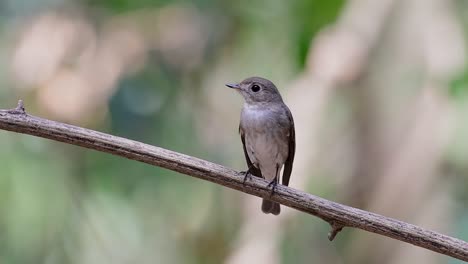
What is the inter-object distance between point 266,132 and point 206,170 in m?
1.51

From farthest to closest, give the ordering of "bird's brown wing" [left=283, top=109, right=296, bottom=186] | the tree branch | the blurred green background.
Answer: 1. "bird's brown wing" [left=283, top=109, right=296, bottom=186]
2. the blurred green background
3. the tree branch

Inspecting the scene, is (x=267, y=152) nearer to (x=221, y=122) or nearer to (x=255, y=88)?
(x=255, y=88)

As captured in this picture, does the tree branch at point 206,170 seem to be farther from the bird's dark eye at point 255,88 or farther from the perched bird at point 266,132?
the bird's dark eye at point 255,88

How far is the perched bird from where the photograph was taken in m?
4.86

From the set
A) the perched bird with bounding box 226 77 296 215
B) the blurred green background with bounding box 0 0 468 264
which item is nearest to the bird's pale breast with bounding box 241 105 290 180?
the perched bird with bounding box 226 77 296 215

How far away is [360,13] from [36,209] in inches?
95.1

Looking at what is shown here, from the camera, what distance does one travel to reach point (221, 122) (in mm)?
6070

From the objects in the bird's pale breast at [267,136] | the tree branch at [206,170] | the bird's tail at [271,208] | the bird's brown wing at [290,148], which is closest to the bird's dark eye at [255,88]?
the bird's pale breast at [267,136]

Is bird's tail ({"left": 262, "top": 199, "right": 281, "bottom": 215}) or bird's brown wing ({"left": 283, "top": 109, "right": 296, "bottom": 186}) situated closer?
bird's tail ({"left": 262, "top": 199, "right": 281, "bottom": 215})

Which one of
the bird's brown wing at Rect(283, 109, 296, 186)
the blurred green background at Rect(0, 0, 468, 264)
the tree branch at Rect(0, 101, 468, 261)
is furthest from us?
the bird's brown wing at Rect(283, 109, 296, 186)

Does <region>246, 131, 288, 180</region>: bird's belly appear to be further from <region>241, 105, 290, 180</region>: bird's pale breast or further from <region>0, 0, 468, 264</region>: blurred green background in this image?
<region>0, 0, 468, 264</region>: blurred green background

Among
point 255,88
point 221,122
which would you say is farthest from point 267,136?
point 221,122

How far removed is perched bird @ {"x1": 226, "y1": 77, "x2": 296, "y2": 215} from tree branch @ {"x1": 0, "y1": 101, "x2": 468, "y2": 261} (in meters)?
1.41

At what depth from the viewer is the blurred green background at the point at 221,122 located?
479 cm
